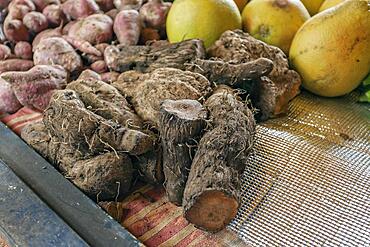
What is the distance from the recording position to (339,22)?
3.64 feet

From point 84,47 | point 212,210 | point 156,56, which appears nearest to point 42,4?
point 84,47

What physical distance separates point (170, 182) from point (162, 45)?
1.59 ft

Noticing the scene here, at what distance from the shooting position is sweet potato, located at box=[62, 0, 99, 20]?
149cm

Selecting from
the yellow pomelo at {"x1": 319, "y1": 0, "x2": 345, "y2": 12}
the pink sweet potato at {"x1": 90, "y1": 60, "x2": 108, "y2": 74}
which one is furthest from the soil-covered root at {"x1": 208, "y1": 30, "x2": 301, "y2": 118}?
the pink sweet potato at {"x1": 90, "y1": 60, "x2": 108, "y2": 74}

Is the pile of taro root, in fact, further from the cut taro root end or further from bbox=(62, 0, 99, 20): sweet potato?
bbox=(62, 0, 99, 20): sweet potato

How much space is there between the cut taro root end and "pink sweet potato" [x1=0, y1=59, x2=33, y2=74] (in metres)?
0.85

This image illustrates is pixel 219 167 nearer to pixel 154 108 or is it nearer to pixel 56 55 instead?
pixel 154 108

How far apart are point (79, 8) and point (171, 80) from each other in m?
0.69

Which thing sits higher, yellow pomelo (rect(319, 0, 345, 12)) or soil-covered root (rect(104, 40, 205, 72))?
yellow pomelo (rect(319, 0, 345, 12))

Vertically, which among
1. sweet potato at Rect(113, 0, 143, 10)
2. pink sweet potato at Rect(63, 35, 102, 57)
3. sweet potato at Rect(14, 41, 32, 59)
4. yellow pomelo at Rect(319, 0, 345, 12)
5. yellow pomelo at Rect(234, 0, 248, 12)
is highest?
yellow pomelo at Rect(319, 0, 345, 12)

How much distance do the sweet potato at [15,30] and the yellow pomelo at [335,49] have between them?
3.01 ft

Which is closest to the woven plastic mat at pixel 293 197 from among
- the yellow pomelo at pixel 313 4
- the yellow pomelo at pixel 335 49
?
the yellow pomelo at pixel 335 49

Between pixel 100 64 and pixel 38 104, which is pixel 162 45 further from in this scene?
pixel 38 104

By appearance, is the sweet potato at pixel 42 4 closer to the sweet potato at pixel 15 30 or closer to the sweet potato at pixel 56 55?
the sweet potato at pixel 15 30
